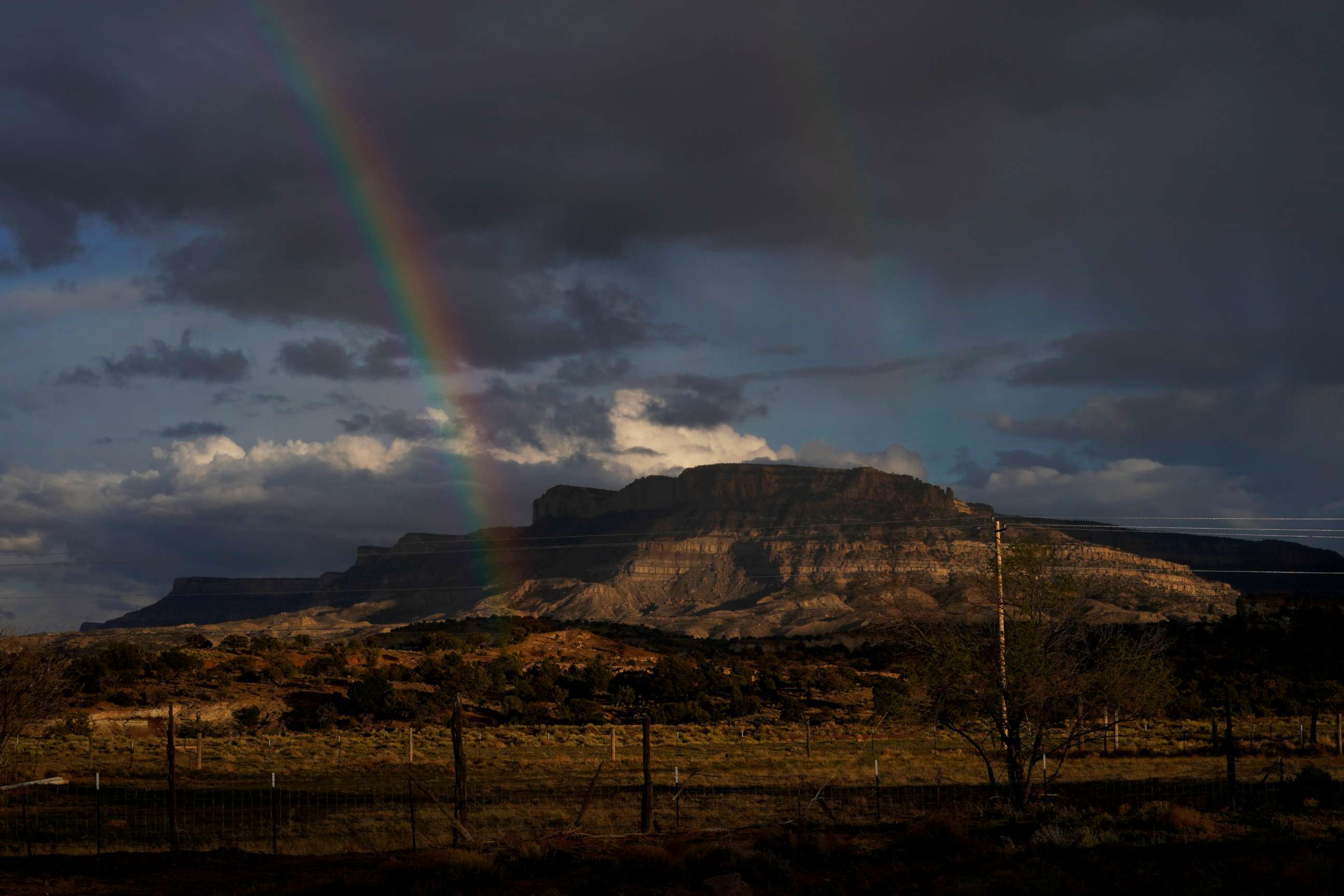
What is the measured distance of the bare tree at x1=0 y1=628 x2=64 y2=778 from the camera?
28.0 m

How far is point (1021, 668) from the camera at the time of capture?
24516mm

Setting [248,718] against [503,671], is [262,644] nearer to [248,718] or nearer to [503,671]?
[503,671]

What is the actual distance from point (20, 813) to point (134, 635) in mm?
105368

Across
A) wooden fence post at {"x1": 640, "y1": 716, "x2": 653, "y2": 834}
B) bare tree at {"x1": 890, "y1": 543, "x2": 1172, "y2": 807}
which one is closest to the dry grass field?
bare tree at {"x1": 890, "y1": 543, "x2": 1172, "y2": 807}

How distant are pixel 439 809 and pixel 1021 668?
15396 millimetres

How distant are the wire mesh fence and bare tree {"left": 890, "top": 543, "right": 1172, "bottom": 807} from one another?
105 inches

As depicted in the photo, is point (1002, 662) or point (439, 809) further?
point (439, 809)

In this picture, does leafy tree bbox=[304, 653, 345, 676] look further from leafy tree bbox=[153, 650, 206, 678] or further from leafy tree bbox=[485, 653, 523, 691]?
leafy tree bbox=[485, 653, 523, 691]

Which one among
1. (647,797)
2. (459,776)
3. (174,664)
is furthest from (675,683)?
(459,776)

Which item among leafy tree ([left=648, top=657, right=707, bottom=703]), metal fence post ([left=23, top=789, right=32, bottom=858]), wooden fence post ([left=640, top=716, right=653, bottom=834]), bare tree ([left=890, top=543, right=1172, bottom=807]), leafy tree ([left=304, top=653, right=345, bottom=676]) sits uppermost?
bare tree ([left=890, top=543, right=1172, bottom=807])

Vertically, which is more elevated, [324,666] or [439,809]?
[439,809]

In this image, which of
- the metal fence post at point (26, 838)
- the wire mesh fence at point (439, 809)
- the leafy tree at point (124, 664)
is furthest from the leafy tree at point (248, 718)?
the metal fence post at point (26, 838)

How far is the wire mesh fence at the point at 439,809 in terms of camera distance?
2470 cm

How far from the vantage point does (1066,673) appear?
80.5ft
